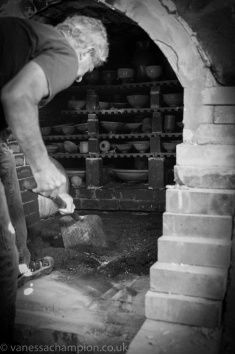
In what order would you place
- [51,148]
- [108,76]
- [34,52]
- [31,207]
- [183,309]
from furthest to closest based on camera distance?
[51,148]
[108,76]
[31,207]
[183,309]
[34,52]

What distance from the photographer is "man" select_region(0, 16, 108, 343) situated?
1541 millimetres

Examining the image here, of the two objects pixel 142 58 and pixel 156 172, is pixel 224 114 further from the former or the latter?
pixel 142 58

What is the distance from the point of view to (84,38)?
1.99 meters

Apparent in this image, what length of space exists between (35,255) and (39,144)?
94.7 inches

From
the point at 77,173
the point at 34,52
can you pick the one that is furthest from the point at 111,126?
the point at 34,52

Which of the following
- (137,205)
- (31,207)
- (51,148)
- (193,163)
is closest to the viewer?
(193,163)

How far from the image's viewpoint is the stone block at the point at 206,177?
2.36 metres

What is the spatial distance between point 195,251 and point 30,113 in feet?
4.56

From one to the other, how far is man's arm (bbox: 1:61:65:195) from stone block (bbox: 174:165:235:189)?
104 centimetres

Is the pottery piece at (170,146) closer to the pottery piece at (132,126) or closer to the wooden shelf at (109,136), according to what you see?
the wooden shelf at (109,136)

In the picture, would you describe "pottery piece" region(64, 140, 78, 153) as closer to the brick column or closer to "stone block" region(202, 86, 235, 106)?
the brick column

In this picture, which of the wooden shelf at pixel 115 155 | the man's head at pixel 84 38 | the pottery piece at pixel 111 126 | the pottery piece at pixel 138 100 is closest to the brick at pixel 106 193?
the wooden shelf at pixel 115 155

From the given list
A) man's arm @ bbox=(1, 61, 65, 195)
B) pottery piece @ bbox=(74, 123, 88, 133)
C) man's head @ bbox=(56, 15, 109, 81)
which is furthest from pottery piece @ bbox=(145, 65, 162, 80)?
man's arm @ bbox=(1, 61, 65, 195)

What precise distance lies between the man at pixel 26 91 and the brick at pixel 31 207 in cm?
273
